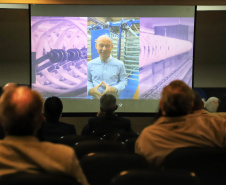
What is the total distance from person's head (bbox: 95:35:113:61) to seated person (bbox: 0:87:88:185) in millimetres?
4336

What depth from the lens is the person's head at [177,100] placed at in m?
1.98

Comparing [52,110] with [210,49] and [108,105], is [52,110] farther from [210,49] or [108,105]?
[210,49]

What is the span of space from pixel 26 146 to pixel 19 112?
15 cm

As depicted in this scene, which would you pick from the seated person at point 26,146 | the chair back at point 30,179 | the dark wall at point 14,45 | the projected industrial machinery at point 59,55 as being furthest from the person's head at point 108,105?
the dark wall at point 14,45

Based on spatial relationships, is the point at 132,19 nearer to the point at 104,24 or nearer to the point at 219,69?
the point at 104,24

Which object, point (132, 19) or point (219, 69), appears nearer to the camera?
point (132, 19)

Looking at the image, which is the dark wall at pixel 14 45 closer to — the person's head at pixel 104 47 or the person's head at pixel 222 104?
the person's head at pixel 104 47

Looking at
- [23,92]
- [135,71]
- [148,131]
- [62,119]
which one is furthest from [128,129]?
[62,119]

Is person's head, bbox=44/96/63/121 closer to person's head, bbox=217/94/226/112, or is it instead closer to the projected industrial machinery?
the projected industrial machinery

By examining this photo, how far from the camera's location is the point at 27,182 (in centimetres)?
121

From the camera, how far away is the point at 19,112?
4.47ft

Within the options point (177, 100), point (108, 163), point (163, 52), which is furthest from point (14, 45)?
point (108, 163)

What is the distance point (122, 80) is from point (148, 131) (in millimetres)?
3747

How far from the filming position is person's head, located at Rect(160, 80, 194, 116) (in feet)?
6.51
